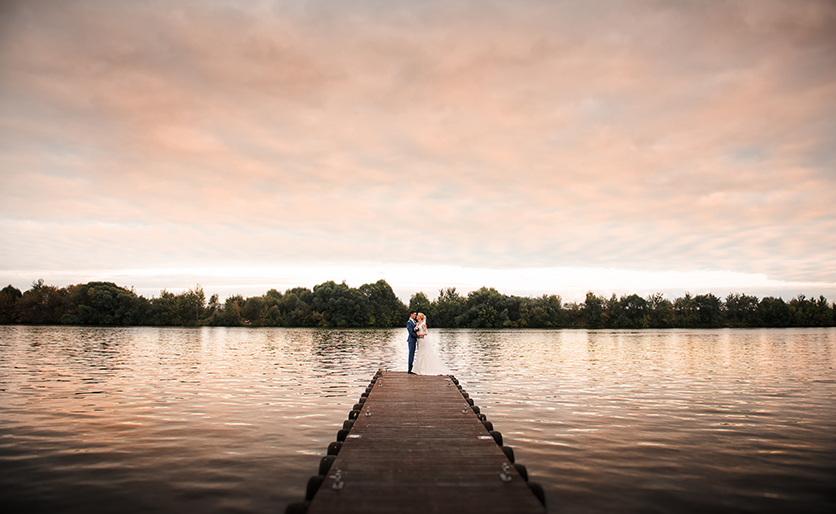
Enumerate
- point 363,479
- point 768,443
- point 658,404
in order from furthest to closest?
point 658,404, point 768,443, point 363,479

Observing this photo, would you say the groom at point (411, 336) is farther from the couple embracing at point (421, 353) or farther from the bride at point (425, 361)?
the bride at point (425, 361)

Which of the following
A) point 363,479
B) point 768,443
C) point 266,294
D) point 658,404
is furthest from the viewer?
point 266,294

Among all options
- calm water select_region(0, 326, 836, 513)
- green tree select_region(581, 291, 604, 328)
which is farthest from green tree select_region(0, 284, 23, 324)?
green tree select_region(581, 291, 604, 328)

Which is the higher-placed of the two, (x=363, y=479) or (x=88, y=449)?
(x=363, y=479)

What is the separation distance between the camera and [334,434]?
12.3 meters

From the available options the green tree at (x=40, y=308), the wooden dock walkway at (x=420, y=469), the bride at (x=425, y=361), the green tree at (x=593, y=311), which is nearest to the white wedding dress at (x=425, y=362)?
the bride at (x=425, y=361)

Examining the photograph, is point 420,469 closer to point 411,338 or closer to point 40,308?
point 411,338

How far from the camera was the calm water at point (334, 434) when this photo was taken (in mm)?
8039

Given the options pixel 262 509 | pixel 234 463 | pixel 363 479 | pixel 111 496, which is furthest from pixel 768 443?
pixel 111 496

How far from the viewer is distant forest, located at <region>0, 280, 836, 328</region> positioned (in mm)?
107000

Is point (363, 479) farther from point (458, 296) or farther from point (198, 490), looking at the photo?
point (458, 296)

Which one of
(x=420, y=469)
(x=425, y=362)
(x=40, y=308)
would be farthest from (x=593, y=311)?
(x=40, y=308)

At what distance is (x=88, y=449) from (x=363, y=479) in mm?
8060

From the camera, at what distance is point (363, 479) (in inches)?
274
